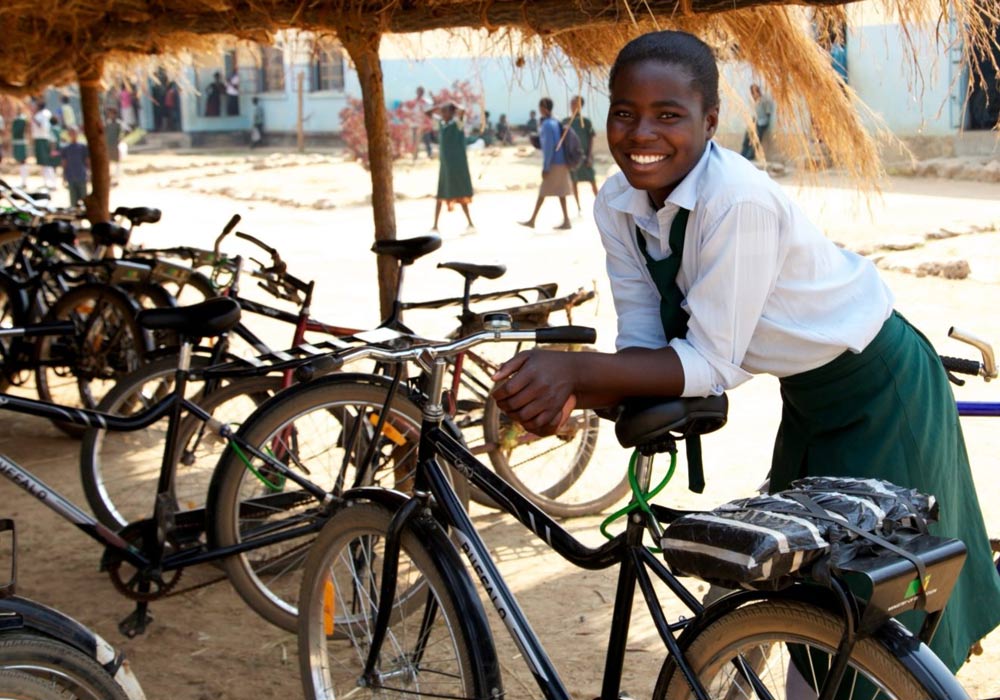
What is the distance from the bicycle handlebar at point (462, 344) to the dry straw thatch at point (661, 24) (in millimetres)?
1656

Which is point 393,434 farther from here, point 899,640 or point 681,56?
point 899,640

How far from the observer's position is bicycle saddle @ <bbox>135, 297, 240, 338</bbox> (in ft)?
10.9

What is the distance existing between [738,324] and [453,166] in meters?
13.0

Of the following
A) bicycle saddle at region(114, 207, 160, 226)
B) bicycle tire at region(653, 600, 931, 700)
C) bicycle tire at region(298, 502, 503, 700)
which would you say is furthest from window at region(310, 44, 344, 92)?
bicycle tire at region(653, 600, 931, 700)

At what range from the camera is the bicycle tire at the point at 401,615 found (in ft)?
7.63

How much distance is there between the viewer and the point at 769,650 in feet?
6.51

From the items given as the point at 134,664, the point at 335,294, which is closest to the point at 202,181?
the point at 335,294

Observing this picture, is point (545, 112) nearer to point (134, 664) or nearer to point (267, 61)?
point (134, 664)

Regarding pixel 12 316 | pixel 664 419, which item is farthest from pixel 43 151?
pixel 664 419

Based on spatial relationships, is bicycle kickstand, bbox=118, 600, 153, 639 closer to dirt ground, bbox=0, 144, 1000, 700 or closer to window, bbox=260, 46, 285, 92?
dirt ground, bbox=0, 144, 1000, 700

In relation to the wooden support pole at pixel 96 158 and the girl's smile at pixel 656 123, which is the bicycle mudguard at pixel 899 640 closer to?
the girl's smile at pixel 656 123

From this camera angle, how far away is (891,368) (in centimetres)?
202

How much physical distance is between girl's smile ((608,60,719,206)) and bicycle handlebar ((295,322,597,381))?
0.56 m

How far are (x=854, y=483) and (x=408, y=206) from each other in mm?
16206
